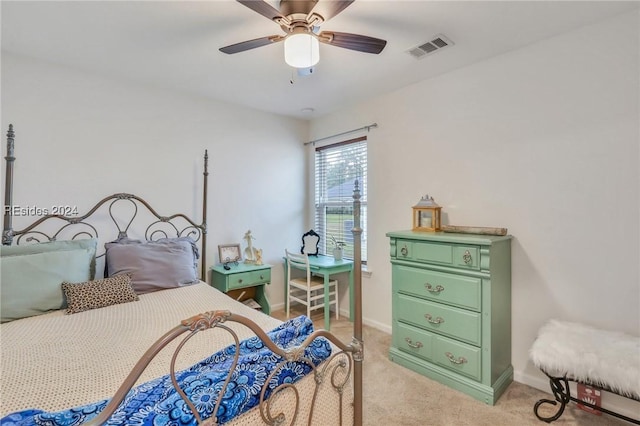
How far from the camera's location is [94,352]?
1.40 m

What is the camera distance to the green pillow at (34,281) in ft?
5.77

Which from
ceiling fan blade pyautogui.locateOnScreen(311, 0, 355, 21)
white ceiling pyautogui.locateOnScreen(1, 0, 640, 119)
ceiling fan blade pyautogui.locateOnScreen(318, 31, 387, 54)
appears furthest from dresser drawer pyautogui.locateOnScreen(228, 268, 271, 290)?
ceiling fan blade pyautogui.locateOnScreen(311, 0, 355, 21)

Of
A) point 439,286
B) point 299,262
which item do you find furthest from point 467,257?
point 299,262

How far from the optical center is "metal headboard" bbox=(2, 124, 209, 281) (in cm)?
218

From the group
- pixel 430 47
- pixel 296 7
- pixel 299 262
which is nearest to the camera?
pixel 296 7

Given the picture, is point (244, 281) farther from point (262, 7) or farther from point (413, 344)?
point (262, 7)

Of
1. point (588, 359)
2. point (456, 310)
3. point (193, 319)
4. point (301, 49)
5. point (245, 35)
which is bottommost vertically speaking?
point (588, 359)

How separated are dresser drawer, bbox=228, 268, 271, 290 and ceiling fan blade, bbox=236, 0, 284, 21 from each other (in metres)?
2.24

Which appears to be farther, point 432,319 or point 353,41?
point 432,319

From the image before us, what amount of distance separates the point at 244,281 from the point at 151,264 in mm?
909

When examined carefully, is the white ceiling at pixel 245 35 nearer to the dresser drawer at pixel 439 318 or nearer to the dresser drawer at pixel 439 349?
the dresser drawer at pixel 439 318

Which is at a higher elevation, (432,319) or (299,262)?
(299,262)

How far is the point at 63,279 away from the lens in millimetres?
1959

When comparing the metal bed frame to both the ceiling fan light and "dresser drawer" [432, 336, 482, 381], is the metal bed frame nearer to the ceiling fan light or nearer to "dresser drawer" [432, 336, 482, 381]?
the ceiling fan light
